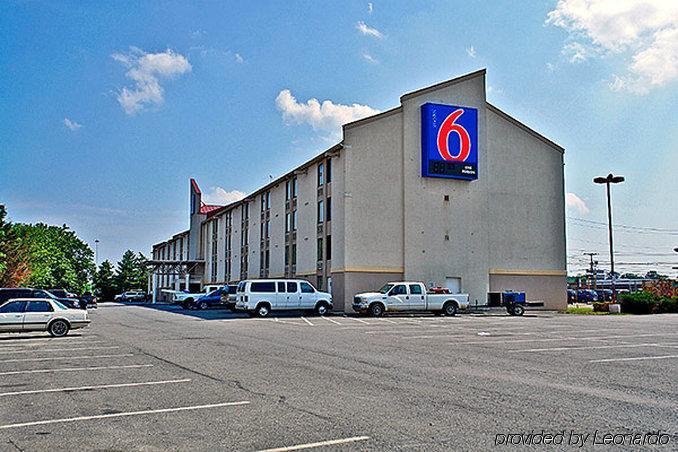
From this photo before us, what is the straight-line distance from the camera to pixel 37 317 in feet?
75.6

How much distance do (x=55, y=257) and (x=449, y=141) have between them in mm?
60065

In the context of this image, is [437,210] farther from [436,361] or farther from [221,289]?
[436,361]

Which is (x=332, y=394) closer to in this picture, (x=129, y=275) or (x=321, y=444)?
(x=321, y=444)

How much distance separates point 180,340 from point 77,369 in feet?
23.1

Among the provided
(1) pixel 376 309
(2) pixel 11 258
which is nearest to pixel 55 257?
(2) pixel 11 258

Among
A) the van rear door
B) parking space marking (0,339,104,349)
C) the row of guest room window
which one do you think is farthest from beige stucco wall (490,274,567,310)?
parking space marking (0,339,104,349)

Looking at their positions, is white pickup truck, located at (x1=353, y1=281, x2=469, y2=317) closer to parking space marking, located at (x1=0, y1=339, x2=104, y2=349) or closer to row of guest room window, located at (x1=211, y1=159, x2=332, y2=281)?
row of guest room window, located at (x1=211, y1=159, x2=332, y2=281)

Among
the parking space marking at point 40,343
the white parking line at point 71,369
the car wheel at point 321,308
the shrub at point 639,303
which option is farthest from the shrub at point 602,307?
the white parking line at point 71,369

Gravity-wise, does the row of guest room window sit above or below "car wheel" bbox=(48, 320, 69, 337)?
above

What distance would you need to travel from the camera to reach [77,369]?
1396cm

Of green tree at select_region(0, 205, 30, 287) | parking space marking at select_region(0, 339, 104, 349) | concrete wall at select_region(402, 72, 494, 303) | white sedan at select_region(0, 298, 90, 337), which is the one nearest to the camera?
parking space marking at select_region(0, 339, 104, 349)

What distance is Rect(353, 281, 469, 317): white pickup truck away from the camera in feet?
117

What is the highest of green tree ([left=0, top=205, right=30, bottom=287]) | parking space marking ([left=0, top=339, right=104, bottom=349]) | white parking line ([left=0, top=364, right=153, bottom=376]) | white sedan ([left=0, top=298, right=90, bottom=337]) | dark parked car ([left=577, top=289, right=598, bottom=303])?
green tree ([left=0, top=205, right=30, bottom=287])

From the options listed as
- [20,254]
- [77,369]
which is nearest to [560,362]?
[77,369]
